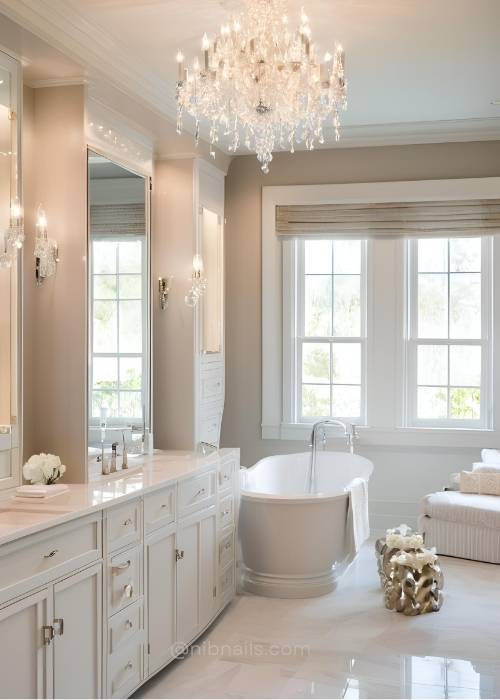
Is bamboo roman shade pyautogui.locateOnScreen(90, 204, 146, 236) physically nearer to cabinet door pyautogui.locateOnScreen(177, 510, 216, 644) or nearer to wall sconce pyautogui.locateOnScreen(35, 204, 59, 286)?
wall sconce pyautogui.locateOnScreen(35, 204, 59, 286)

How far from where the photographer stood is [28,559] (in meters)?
2.64

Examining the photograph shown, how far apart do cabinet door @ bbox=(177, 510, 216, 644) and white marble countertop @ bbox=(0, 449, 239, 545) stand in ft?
0.91

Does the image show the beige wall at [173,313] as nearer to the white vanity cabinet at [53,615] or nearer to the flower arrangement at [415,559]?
the flower arrangement at [415,559]

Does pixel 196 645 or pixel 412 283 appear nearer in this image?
pixel 196 645

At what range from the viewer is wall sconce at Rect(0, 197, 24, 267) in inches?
126

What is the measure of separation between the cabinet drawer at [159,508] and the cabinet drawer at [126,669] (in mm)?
463

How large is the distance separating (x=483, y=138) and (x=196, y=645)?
3.87 m

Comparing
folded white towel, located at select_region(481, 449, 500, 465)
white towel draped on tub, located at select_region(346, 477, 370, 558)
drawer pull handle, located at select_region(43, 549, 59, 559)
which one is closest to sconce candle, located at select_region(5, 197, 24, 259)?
drawer pull handle, located at select_region(43, 549, 59, 559)

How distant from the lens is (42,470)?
3.38 meters

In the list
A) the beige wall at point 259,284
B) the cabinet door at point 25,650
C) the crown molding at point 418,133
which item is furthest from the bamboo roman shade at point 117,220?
the cabinet door at point 25,650

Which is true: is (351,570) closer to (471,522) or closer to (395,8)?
(471,522)

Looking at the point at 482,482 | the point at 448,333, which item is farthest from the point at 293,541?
the point at 448,333

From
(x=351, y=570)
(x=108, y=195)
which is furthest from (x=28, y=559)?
(x=351, y=570)

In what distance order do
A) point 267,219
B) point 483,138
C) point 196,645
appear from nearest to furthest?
point 196,645, point 483,138, point 267,219
